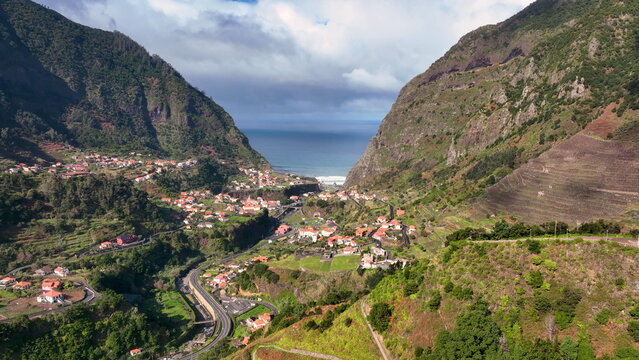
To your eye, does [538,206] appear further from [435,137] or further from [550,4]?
[550,4]

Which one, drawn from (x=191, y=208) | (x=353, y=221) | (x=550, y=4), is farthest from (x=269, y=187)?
(x=550, y=4)

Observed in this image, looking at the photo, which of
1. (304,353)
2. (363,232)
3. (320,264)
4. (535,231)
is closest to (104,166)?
(363,232)

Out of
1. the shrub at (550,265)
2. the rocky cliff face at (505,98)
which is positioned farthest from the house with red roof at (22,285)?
the rocky cliff face at (505,98)

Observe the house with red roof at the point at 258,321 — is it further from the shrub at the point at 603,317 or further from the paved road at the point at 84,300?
the shrub at the point at 603,317

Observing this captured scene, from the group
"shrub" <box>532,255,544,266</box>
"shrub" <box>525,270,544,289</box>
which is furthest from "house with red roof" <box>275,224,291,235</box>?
"shrub" <box>525,270,544,289</box>

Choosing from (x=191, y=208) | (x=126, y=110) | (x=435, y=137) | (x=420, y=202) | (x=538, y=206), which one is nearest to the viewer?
(x=538, y=206)

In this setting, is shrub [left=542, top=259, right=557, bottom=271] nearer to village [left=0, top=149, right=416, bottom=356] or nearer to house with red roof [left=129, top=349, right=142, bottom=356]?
village [left=0, top=149, right=416, bottom=356]
